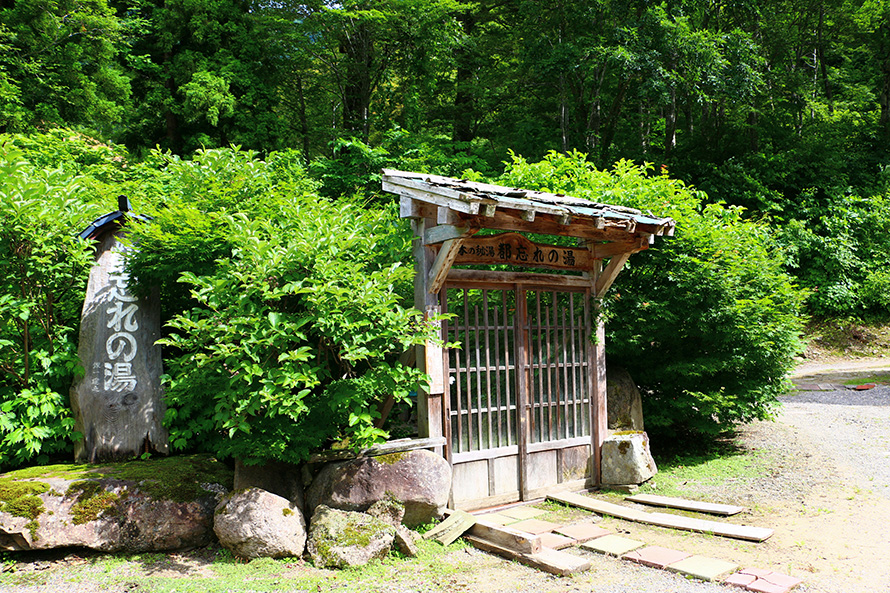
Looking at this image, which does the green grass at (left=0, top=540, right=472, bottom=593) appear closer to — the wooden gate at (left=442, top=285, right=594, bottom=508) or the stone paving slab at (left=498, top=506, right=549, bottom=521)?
the stone paving slab at (left=498, top=506, right=549, bottom=521)

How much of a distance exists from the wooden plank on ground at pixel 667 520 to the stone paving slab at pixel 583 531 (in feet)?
1.61

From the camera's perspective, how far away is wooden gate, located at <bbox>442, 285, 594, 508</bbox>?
6.50 meters

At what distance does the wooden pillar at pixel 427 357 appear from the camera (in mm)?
6020

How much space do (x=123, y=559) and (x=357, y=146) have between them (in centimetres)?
995

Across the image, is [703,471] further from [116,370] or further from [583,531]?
[116,370]

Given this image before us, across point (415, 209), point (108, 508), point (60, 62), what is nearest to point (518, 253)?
point (415, 209)

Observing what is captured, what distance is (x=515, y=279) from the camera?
691 centimetres

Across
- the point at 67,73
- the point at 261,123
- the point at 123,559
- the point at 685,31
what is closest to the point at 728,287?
the point at 123,559

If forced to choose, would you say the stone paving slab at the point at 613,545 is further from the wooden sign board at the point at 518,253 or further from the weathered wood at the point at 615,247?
the weathered wood at the point at 615,247

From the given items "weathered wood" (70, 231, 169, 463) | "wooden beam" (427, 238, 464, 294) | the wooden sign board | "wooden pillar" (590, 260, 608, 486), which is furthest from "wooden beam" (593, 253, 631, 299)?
"weathered wood" (70, 231, 169, 463)

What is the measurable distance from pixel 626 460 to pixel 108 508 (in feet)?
17.9

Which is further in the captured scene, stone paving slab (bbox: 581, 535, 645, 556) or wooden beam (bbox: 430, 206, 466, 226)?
wooden beam (bbox: 430, 206, 466, 226)

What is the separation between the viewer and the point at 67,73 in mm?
12727

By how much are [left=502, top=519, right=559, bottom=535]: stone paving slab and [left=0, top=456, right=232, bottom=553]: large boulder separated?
9.08ft
